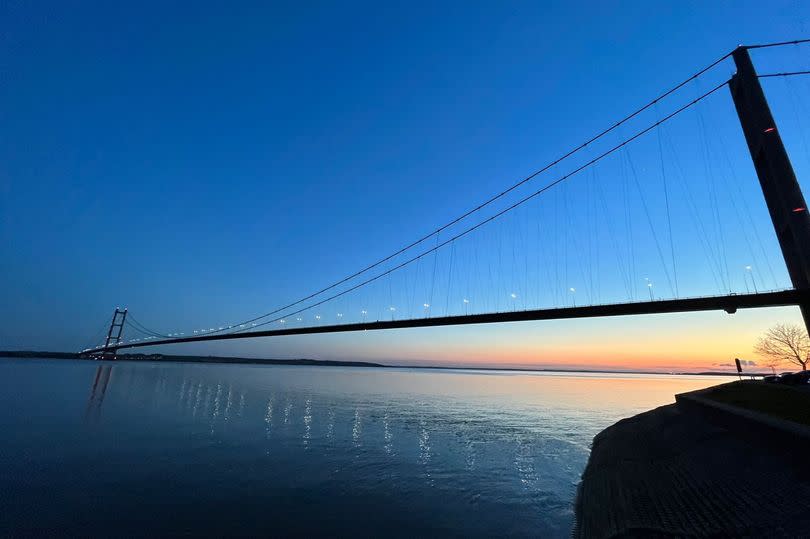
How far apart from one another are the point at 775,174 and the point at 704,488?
20.0 m

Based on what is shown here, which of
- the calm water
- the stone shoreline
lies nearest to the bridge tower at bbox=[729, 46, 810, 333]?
the stone shoreline

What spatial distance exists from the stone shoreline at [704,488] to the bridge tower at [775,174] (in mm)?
12644

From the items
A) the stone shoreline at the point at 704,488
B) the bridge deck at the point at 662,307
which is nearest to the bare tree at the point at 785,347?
the bridge deck at the point at 662,307

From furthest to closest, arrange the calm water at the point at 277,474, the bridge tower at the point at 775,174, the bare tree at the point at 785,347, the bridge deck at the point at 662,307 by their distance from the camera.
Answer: the bare tree at the point at 785,347 → the bridge deck at the point at 662,307 → the bridge tower at the point at 775,174 → the calm water at the point at 277,474

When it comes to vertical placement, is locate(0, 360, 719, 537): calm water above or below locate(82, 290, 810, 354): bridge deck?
below

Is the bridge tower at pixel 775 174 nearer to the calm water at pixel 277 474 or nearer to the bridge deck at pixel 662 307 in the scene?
the bridge deck at pixel 662 307

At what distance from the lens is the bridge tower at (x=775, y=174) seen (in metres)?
17.7

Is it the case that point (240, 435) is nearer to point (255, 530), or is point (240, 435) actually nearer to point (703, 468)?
point (255, 530)

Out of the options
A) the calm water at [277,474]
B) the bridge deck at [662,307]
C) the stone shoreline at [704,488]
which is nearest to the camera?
the stone shoreline at [704,488]

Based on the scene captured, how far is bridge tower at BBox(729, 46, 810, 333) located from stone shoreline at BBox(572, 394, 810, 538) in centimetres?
1264

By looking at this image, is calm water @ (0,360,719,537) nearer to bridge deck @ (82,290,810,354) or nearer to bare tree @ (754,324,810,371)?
bridge deck @ (82,290,810,354)

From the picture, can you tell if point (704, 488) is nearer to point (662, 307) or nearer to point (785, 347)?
point (662, 307)

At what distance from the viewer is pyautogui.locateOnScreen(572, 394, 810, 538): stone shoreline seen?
539 cm

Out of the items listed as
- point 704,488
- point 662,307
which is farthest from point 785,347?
point 704,488
